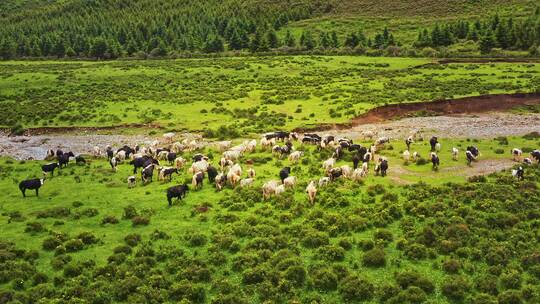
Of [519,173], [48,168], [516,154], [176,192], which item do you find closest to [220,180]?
[176,192]

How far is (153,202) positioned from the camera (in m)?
33.4

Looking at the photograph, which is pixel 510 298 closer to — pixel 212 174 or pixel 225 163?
pixel 212 174

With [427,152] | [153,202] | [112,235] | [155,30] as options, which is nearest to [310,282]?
[112,235]

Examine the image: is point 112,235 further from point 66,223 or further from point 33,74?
point 33,74

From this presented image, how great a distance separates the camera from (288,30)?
5527 inches

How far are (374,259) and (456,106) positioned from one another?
42.7m

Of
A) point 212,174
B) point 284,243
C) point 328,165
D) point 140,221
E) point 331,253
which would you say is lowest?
point 331,253

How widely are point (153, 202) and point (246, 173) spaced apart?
7.97 metres

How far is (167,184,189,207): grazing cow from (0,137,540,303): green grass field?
2.00ft

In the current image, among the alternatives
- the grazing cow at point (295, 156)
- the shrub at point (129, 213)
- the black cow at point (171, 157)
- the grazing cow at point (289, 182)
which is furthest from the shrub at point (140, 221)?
the grazing cow at point (295, 156)

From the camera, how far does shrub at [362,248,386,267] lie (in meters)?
24.9

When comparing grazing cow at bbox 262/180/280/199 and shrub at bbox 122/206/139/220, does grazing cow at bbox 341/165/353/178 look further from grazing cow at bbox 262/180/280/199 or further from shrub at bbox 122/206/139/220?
shrub at bbox 122/206/139/220

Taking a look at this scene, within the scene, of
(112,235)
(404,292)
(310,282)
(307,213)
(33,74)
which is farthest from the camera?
(33,74)

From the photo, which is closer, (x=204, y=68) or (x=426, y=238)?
(x=426, y=238)
